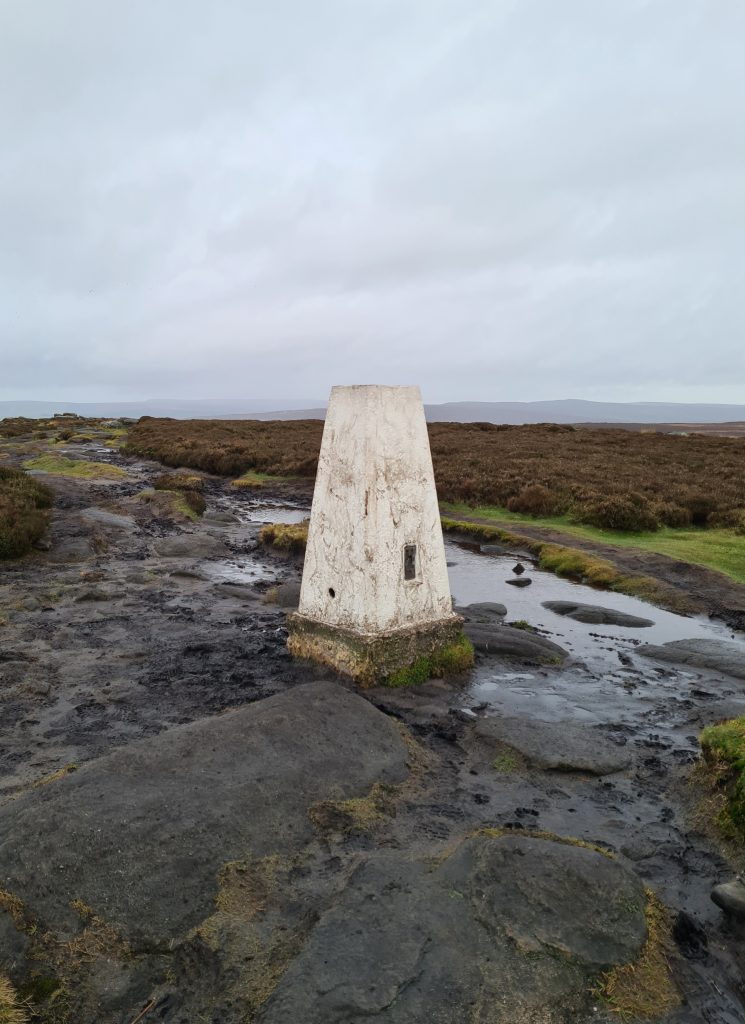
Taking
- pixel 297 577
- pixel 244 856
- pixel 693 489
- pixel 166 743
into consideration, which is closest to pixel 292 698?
pixel 166 743

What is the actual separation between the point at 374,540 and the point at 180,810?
5.14 m

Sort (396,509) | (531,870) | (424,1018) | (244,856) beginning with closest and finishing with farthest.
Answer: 1. (424,1018)
2. (531,870)
3. (244,856)
4. (396,509)


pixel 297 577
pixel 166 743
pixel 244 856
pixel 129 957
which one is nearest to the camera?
pixel 129 957

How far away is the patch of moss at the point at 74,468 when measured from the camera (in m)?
36.9

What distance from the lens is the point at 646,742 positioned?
1047cm

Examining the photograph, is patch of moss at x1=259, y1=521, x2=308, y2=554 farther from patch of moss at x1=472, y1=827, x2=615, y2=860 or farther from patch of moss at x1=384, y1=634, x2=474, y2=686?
patch of moss at x1=472, y1=827, x2=615, y2=860

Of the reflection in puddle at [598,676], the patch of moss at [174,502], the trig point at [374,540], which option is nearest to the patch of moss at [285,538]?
the patch of moss at [174,502]

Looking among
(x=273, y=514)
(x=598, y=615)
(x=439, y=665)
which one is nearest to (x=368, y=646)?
(x=439, y=665)

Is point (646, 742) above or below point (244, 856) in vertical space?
below

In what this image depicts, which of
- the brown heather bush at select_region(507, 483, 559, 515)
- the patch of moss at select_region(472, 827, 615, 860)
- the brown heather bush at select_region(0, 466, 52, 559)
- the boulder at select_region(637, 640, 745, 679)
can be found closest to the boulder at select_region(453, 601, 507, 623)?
the boulder at select_region(637, 640, 745, 679)

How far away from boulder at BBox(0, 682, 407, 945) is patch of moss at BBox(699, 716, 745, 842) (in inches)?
149

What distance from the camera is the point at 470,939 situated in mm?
5535

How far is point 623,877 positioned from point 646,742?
4616 mm

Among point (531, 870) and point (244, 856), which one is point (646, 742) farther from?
point (244, 856)
